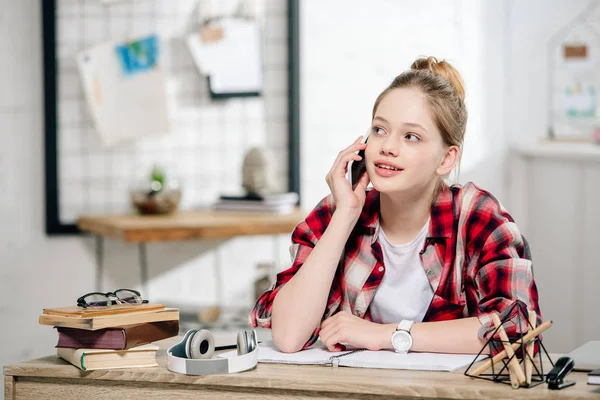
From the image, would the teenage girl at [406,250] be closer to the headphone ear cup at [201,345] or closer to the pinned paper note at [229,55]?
the headphone ear cup at [201,345]

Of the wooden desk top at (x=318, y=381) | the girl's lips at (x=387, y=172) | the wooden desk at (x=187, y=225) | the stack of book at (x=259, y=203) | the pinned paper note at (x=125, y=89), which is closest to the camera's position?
the wooden desk top at (x=318, y=381)

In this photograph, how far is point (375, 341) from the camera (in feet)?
5.46

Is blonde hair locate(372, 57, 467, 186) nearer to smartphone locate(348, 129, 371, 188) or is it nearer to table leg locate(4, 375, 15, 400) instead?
smartphone locate(348, 129, 371, 188)

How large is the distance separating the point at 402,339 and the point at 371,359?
0.10 m

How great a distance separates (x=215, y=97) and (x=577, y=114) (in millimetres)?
1459

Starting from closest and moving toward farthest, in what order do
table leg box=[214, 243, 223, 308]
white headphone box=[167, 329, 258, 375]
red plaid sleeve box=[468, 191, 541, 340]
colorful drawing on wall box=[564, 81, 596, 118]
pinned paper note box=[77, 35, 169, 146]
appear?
white headphone box=[167, 329, 258, 375] < red plaid sleeve box=[468, 191, 541, 340] < pinned paper note box=[77, 35, 169, 146] < table leg box=[214, 243, 223, 308] < colorful drawing on wall box=[564, 81, 596, 118]

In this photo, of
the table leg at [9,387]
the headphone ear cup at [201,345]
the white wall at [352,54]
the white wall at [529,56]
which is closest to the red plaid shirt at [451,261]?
the headphone ear cup at [201,345]

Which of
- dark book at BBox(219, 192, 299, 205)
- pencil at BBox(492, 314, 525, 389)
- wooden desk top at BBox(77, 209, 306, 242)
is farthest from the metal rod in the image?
pencil at BBox(492, 314, 525, 389)

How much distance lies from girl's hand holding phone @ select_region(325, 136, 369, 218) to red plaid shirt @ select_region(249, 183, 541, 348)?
0.21 feet

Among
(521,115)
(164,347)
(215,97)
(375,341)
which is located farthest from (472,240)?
(521,115)

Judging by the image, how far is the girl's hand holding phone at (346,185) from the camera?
1840 millimetres

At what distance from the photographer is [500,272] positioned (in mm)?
1691

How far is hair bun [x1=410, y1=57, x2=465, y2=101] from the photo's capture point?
1897mm

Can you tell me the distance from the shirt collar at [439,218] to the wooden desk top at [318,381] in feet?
1.30
